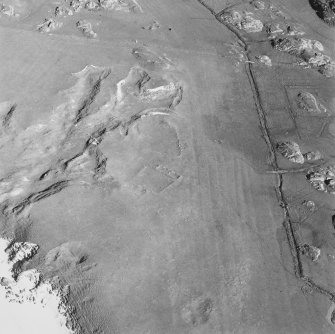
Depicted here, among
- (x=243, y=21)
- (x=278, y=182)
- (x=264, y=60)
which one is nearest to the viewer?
(x=278, y=182)

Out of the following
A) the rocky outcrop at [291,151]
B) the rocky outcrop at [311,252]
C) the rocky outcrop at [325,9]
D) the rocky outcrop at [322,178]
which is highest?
the rocky outcrop at [325,9]

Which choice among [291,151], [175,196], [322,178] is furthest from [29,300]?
[322,178]

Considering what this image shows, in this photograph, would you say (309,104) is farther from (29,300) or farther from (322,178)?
(29,300)

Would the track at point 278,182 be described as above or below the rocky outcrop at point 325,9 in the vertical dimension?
below

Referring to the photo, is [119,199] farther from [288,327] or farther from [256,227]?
[288,327]

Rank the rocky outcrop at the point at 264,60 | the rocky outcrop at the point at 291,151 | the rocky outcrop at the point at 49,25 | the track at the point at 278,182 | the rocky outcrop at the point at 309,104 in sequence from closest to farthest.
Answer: the track at the point at 278,182
the rocky outcrop at the point at 291,151
the rocky outcrop at the point at 309,104
the rocky outcrop at the point at 49,25
the rocky outcrop at the point at 264,60

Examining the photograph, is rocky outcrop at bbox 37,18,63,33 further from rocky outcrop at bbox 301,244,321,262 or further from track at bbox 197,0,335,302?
rocky outcrop at bbox 301,244,321,262

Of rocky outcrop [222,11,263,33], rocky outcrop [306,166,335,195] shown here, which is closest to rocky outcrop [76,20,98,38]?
rocky outcrop [222,11,263,33]

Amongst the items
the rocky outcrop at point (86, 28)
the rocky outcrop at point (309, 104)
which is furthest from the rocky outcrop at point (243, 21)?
the rocky outcrop at point (86, 28)

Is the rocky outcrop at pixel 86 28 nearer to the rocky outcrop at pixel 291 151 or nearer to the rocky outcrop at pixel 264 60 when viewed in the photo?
the rocky outcrop at pixel 264 60

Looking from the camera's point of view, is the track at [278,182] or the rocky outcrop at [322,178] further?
the rocky outcrop at [322,178]
